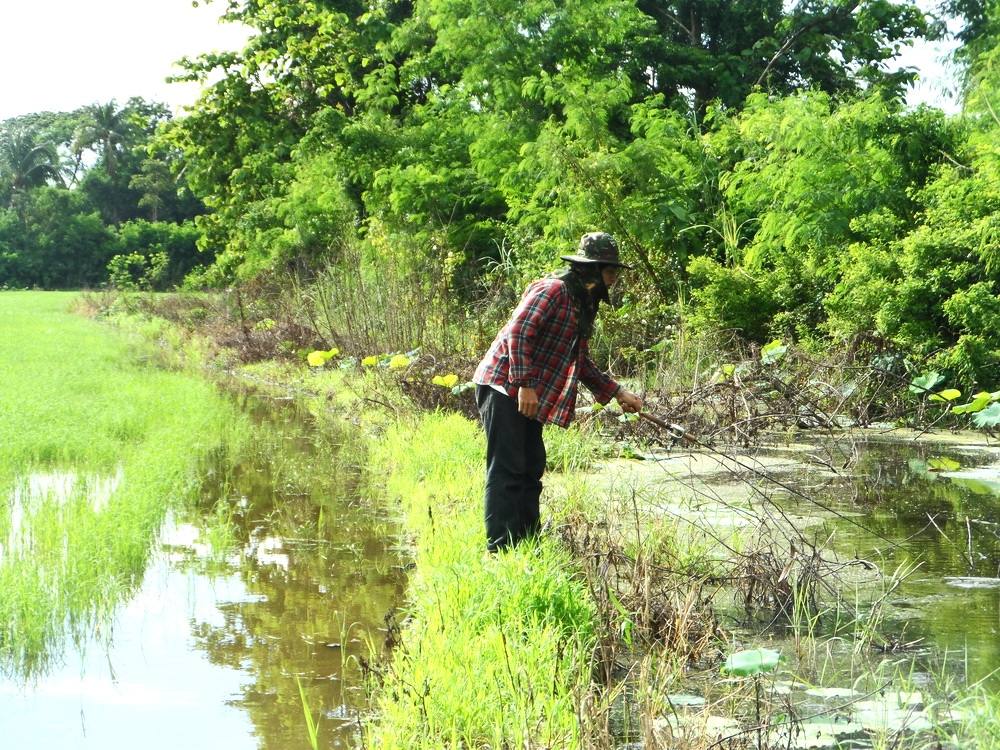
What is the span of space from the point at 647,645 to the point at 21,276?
219 ft

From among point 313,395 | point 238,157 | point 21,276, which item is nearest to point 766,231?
point 313,395

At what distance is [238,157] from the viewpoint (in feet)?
81.2

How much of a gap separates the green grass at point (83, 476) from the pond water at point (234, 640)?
0.53 ft

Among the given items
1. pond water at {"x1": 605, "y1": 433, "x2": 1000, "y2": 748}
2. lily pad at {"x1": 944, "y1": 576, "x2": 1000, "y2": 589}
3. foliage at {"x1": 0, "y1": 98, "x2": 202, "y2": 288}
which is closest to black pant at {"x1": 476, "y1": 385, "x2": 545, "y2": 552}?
pond water at {"x1": 605, "y1": 433, "x2": 1000, "y2": 748}

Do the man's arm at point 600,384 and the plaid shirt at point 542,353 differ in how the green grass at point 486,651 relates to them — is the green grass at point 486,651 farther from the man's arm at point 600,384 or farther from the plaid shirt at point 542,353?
the man's arm at point 600,384

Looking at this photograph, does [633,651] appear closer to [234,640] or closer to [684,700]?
[684,700]

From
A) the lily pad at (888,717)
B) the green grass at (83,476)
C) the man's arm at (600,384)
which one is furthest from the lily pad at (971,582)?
the green grass at (83,476)

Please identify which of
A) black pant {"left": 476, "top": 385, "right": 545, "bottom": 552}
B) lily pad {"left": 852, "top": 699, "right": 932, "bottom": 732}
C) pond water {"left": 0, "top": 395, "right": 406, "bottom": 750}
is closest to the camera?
lily pad {"left": 852, "top": 699, "right": 932, "bottom": 732}

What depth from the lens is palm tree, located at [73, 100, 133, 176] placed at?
Answer: 76688mm

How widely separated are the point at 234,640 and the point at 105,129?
77624mm

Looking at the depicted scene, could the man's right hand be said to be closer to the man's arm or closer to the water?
the man's arm

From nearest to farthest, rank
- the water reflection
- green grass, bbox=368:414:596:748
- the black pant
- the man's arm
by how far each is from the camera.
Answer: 1. green grass, bbox=368:414:596:748
2. the water reflection
3. the black pant
4. the man's arm

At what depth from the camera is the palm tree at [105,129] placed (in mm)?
76688

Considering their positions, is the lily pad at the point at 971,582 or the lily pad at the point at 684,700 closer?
the lily pad at the point at 684,700
